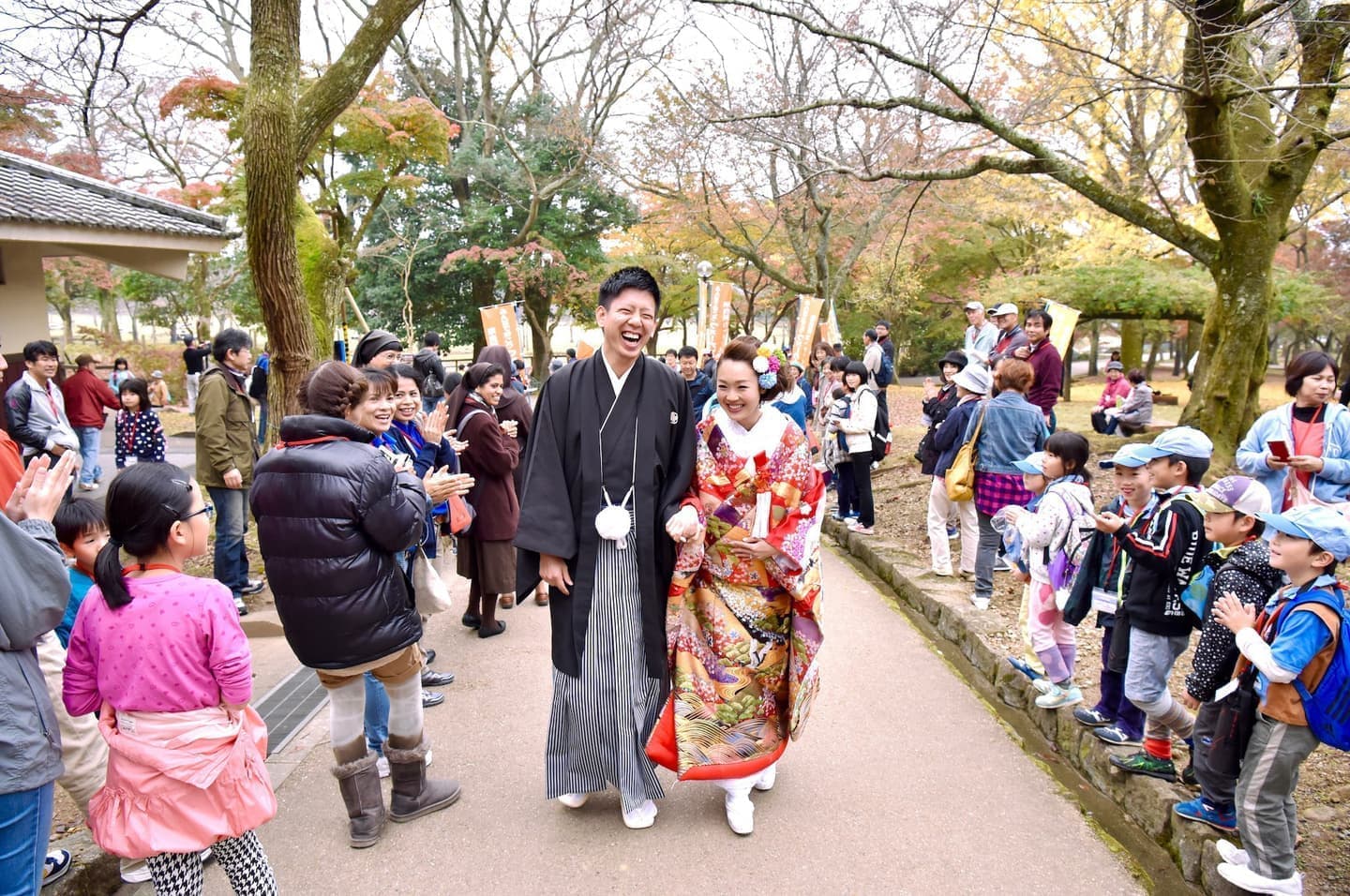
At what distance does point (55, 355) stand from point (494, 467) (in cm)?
476

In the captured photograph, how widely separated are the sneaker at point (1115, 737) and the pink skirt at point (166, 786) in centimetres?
327

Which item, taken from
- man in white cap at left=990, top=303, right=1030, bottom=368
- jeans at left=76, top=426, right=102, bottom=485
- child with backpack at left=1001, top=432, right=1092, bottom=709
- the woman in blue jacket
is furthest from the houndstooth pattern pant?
jeans at left=76, top=426, right=102, bottom=485

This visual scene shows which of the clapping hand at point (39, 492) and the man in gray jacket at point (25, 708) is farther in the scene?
the clapping hand at point (39, 492)

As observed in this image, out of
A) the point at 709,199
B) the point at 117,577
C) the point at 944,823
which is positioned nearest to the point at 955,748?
the point at 944,823

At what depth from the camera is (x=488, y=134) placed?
21359 millimetres

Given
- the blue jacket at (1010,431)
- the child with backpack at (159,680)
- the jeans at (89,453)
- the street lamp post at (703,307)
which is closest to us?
the child with backpack at (159,680)

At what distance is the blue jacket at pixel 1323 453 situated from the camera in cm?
426

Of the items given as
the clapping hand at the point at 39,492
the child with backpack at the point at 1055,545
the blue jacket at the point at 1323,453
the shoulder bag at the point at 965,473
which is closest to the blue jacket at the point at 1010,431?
the shoulder bag at the point at 965,473

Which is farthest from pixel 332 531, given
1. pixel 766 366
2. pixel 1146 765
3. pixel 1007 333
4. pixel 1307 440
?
pixel 1007 333

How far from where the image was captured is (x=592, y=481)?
287 cm

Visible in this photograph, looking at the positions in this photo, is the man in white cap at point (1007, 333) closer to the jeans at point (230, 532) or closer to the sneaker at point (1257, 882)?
the sneaker at point (1257, 882)

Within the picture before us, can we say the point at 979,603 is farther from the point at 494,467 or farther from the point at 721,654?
the point at 494,467

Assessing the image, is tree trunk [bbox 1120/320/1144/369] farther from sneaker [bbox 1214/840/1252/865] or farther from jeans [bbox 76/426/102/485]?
jeans [bbox 76/426/102/485]

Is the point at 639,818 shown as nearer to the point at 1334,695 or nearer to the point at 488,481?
the point at 1334,695
